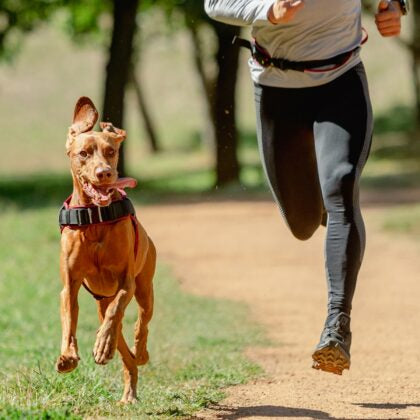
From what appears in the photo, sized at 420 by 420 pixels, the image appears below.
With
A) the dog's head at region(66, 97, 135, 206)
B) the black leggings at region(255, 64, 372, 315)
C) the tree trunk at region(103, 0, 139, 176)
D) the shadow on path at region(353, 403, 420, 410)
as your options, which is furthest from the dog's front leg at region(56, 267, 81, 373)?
the tree trunk at region(103, 0, 139, 176)

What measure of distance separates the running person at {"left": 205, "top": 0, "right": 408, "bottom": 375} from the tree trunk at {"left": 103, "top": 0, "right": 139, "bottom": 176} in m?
17.6

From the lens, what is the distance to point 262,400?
6211 millimetres

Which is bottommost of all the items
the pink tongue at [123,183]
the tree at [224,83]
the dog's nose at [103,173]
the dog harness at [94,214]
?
the dog harness at [94,214]

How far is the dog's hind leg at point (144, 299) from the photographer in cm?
589

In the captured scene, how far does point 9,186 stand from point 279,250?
55.2 ft

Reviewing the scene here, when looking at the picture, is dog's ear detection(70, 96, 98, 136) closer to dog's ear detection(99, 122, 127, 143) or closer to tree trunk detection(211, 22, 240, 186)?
dog's ear detection(99, 122, 127, 143)

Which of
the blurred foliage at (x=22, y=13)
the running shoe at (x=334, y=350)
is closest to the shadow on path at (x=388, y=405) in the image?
the running shoe at (x=334, y=350)

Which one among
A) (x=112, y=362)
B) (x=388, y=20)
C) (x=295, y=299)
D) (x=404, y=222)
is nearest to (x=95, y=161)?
(x=388, y=20)

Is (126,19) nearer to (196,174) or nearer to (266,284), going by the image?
(196,174)

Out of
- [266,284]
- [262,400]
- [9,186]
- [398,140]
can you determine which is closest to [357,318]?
[266,284]

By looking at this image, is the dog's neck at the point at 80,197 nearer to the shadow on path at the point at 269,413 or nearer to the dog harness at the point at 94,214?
the dog harness at the point at 94,214

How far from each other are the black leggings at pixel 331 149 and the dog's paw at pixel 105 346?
1175 mm

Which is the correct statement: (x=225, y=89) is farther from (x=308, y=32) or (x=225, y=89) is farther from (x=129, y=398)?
(x=129, y=398)

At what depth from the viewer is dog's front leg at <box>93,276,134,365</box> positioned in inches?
203
